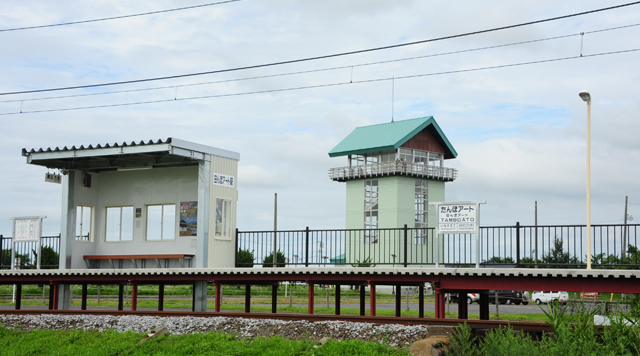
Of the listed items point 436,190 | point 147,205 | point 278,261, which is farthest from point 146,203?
point 436,190

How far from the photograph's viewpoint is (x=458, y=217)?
16.0 m

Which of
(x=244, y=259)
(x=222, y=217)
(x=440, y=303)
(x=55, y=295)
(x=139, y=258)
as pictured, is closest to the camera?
(x=440, y=303)

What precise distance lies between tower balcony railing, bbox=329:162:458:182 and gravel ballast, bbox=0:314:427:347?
140 feet

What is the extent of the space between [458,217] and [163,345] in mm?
7533

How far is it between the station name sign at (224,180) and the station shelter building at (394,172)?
36311mm

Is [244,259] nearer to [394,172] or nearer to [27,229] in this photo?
[27,229]

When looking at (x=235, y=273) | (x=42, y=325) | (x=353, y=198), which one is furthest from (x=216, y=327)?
(x=353, y=198)

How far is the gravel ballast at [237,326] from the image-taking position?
1346 centimetres

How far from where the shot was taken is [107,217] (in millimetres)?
23141

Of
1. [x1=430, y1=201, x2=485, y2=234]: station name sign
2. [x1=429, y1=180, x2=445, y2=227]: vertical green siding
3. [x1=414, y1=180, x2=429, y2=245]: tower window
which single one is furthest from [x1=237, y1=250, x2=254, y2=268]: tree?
[x1=429, y1=180, x2=445, y2=227]: vertical green siding

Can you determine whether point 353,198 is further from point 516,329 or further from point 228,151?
point 516,329

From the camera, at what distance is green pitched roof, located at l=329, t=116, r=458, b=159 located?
5700 centimetres

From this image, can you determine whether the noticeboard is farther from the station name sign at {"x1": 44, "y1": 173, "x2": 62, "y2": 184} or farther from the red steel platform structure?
the red steel platform structure

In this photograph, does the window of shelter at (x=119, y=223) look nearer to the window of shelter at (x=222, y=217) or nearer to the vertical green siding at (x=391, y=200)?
the window of shelter at (x=222, y=217)
